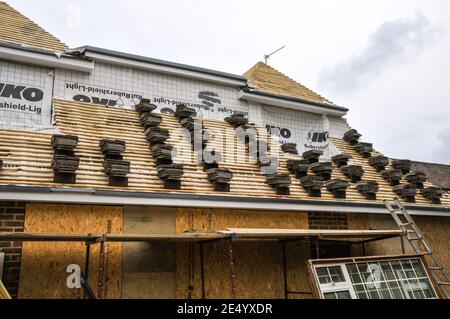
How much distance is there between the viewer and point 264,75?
1692cm

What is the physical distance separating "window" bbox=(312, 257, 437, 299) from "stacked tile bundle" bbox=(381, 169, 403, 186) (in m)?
4.14

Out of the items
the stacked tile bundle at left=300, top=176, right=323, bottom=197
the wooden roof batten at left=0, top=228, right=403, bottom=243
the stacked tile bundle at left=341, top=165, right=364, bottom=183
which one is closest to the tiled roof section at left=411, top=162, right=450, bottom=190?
the stacked tile bundle at left=341, top=165, right=364, bottom=183

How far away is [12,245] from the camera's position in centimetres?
761

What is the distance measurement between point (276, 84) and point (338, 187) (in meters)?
6.11

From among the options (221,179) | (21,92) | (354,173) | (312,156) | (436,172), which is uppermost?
(21,92)

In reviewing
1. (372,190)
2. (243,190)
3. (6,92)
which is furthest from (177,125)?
(372,190)

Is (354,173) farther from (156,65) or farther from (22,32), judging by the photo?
(22,32)

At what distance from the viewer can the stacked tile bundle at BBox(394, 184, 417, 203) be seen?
12.9 m

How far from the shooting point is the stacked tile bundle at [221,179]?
32.5 ft

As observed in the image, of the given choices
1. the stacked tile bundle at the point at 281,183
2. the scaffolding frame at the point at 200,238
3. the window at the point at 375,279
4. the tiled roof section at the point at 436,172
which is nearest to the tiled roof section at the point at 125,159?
the stacked tile bundle at the point at 281,183

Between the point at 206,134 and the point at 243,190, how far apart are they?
2.50 metres

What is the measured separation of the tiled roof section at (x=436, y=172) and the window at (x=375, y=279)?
2793 centimetres

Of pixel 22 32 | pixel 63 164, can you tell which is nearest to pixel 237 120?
pixel 63 164
